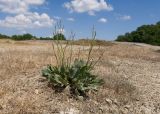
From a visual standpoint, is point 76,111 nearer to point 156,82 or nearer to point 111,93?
point 111,93

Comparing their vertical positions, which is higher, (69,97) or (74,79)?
(74,79)

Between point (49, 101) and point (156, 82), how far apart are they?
342 cm

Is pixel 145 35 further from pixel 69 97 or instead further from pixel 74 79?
pixel 69 97

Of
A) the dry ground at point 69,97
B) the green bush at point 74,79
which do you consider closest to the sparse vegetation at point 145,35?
the dry ground at point 69,97

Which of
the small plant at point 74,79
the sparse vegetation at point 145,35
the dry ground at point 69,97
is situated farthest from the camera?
the sparse vegetation at point 145,35

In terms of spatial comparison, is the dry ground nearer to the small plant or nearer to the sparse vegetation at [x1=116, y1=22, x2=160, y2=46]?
the small plant

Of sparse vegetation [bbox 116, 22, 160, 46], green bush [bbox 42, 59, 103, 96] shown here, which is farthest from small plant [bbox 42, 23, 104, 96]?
sparse vegetation [bbox 116, 22, 160, 46]

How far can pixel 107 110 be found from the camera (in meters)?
7.27

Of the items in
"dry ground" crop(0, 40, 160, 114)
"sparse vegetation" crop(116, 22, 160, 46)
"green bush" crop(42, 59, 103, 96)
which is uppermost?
"green bush" crop(42, 59, 103, 96)

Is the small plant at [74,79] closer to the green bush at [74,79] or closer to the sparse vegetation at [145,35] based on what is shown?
the green bush at [74,79]

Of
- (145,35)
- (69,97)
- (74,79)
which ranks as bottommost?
(145,35)

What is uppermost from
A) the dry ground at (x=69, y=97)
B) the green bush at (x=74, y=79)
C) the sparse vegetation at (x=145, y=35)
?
the green bush at (x=74, y=79)

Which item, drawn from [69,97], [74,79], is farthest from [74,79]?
[69,97]

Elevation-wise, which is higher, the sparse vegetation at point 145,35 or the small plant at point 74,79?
the small plant at point 74,79
